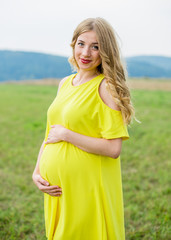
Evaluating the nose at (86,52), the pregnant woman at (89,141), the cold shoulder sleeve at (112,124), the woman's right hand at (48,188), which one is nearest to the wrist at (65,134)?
the pregnant woman at (89,141)

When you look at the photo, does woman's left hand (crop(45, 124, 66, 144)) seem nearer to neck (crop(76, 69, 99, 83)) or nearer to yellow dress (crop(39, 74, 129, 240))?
yellow dress (crop(39, 74, 129, 240))

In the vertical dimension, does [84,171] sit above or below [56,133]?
below

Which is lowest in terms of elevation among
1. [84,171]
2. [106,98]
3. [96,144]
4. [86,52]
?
[84,171]

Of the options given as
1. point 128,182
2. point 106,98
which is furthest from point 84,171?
point 128,182

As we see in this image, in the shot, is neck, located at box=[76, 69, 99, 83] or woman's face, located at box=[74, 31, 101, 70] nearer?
woman's face, located at box=[74, 31, 101, 70]

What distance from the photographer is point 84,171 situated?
1.59m

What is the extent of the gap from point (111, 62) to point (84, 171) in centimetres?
69

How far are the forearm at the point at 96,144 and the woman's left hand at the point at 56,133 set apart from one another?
57 mm

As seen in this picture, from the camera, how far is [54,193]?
1685 mm

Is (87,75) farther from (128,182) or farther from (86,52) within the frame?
(128,182)

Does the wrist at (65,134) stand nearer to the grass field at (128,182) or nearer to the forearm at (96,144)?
the forearm at (96,144)

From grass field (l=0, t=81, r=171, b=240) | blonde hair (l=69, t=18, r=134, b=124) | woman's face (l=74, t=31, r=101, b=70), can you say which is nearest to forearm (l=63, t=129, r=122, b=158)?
blonde hair (l=69, t=18, r=134, b=124)

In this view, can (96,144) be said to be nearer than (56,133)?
Yes

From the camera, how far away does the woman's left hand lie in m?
1.62
